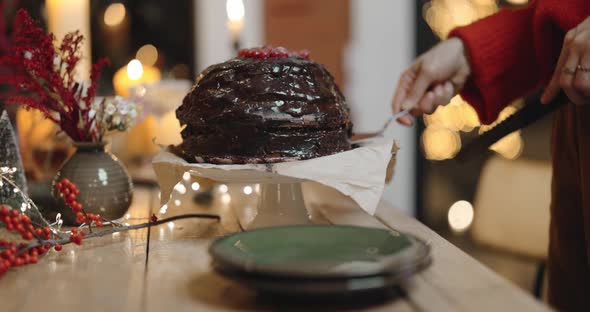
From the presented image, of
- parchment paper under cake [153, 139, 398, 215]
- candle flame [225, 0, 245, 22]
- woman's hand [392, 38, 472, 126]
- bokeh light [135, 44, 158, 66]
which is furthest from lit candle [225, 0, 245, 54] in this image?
bokeh light [135, 44, 158, 66]

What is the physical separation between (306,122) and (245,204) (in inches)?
14.4

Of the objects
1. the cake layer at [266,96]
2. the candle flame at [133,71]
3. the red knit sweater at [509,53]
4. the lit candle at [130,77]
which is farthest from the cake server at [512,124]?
the candle flame at [133,71]

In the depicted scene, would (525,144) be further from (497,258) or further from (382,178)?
(382,178)

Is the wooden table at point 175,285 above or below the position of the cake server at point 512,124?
below

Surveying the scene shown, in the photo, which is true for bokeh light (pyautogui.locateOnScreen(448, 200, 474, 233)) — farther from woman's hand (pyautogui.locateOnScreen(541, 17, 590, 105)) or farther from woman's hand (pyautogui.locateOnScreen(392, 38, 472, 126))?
woman's hand (pyautogui.locateOnScreen(541, 17, 590, 105))

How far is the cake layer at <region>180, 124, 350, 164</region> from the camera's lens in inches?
42.4

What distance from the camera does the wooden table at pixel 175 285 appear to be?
0.74 metres

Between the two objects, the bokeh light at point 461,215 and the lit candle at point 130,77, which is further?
the bokeh light at point 461,215

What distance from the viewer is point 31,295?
0.82 meters

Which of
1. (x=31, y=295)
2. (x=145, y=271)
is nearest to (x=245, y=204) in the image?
(x=145, y=271)

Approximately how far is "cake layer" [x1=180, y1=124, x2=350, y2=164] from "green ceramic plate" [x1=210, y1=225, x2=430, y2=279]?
22 centimetres

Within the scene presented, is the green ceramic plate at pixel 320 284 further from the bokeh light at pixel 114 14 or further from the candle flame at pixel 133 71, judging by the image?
the bokeh light at pixel 114 14

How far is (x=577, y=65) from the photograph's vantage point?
3.69 feet

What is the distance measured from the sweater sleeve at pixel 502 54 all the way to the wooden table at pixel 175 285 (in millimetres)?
446
